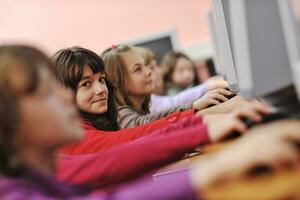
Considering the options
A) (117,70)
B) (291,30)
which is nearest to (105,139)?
(291,30)

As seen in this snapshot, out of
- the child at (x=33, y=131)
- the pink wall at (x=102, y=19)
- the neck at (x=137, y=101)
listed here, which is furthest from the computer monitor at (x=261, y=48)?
the pink wall at (x=102, y=19)

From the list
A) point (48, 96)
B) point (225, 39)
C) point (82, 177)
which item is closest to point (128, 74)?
point (225, 39)

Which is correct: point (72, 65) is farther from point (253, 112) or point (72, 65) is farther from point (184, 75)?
point (184, 75)

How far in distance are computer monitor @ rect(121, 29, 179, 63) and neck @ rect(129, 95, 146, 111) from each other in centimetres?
130

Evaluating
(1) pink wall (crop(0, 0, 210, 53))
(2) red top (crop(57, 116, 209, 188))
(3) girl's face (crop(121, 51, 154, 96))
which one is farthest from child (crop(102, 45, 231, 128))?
(1) pink wall (crop(0, 0, 210, 53))

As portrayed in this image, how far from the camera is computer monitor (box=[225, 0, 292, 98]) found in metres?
0.79

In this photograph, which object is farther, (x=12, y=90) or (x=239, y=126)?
(x=239, y=126)

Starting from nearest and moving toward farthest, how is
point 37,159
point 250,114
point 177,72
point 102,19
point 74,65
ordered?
1. point 37,159
2. point 250,114
3. point 74,65
4. point 177,72
5. point 102,19

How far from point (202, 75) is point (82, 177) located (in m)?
2.88

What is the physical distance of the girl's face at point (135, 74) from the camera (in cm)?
182

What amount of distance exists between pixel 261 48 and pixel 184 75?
2.42 meters

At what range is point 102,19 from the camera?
3816mm

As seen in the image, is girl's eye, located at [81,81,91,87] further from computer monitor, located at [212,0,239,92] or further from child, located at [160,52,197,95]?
child, located at [160,52,197,95]

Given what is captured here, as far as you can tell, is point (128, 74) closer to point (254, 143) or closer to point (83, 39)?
point (254, 143)
